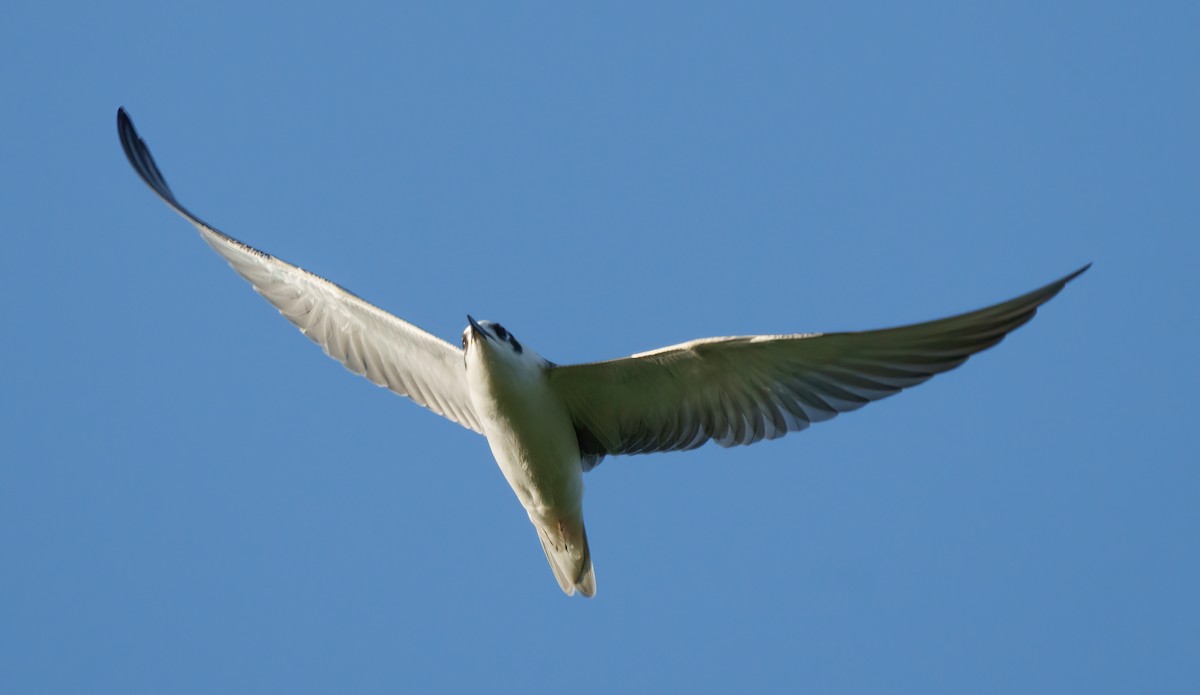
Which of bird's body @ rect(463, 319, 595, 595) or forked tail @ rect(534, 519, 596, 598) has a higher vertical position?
bird's body @ rect(463, 319, 595, 595)

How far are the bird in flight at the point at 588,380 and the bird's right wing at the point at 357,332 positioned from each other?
0.04 feet

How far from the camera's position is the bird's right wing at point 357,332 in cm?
1048

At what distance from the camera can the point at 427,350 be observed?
1047 cm

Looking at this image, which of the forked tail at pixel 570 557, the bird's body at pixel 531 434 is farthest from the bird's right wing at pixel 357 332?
the forked tail at pixel 570 557

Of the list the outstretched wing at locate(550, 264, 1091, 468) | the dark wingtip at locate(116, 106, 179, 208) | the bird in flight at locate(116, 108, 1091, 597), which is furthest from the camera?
the dark wingtip at locate(116, 106, 179, 208)

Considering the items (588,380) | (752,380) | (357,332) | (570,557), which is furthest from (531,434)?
(357,332)

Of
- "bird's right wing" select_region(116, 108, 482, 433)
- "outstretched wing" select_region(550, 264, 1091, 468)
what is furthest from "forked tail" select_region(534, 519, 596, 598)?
"bird's right wing" select_region(116, 108, 482, 433)

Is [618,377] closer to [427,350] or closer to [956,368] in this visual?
[427,350]

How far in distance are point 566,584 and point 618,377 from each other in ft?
5.96

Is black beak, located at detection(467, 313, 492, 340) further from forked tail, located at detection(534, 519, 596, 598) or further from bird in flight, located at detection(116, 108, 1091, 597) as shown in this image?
forked tail, located at detection(534, 519, 596, 598)

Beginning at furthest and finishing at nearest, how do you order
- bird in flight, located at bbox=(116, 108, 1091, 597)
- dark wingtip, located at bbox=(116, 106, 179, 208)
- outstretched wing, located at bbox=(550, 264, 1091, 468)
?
1. dark wingtip, located at bbox=(116, 106, 179, 208)
2. bird in flight, located at bbox=(116, 108, 1091, 597)
3. outstretched wing, located at bbox=(550, 264, 1091, 468)

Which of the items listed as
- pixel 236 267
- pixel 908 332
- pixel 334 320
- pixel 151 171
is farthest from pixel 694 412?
pixel 151 171

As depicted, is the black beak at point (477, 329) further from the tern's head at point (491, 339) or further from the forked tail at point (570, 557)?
the forked tail at point (570, 557)

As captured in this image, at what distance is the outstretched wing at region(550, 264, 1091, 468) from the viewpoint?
892 cm
